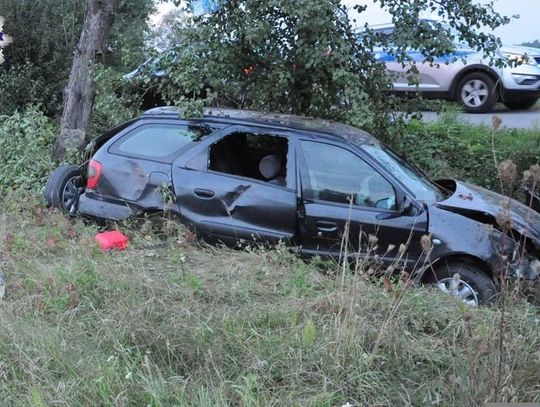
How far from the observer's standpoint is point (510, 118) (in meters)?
12.0

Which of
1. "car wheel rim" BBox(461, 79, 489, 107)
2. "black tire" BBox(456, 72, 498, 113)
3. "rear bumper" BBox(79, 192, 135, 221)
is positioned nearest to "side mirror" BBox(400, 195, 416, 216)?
"rear bumper" BBox(79, 192, 135, 221)

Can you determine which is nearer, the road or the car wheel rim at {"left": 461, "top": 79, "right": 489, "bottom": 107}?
the road

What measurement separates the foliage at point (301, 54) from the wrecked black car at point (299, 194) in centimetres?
82

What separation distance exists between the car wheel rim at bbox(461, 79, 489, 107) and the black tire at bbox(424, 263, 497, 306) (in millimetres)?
8172

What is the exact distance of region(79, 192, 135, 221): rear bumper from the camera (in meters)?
6.01

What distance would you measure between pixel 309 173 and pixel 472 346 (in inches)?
104

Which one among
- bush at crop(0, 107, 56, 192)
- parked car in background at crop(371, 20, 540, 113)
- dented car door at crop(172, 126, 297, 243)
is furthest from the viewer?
parked car in background at crop(371, 20, 540, 113)

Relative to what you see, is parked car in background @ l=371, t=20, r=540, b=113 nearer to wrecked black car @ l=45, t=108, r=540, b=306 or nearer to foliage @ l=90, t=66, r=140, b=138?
foliage @ l=90, t=66, r=140, b=138

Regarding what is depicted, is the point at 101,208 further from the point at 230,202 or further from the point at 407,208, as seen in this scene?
the point at 407,208

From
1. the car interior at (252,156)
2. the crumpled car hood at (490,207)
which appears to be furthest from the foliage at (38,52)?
the crumpled car hood at (490,207)

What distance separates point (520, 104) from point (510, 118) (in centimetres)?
98

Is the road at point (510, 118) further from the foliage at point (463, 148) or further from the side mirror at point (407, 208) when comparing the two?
the side mirror at point (407, 208)

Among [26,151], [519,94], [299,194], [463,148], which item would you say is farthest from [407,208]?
[519,94]

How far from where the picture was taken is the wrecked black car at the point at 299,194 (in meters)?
5.00
